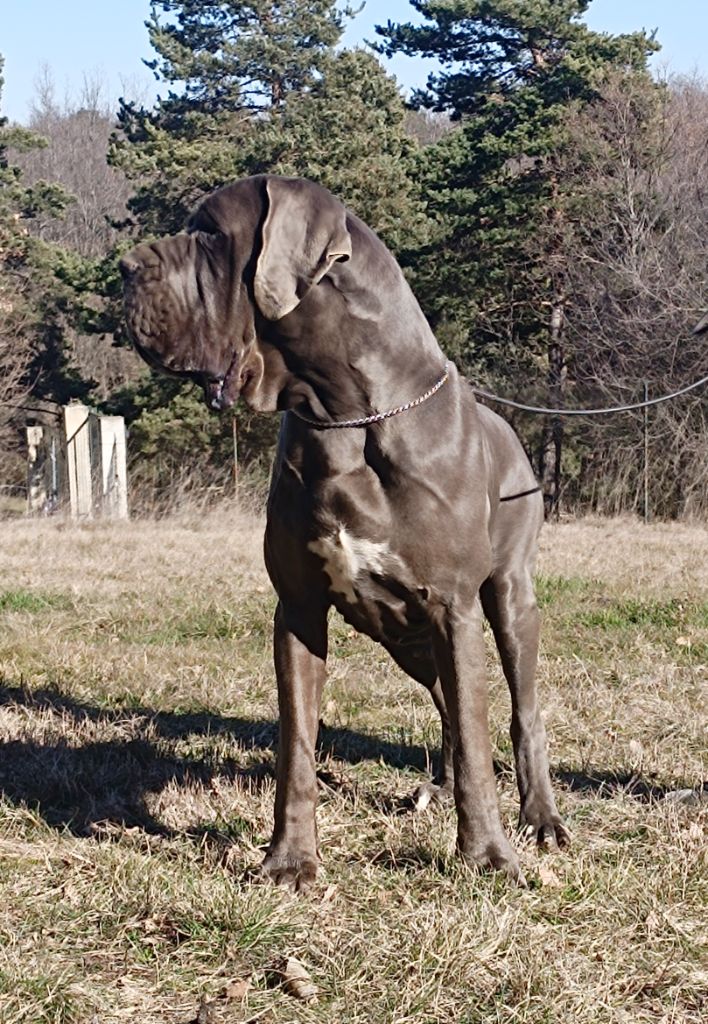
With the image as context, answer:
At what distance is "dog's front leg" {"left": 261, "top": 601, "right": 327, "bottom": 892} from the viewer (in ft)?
11.0

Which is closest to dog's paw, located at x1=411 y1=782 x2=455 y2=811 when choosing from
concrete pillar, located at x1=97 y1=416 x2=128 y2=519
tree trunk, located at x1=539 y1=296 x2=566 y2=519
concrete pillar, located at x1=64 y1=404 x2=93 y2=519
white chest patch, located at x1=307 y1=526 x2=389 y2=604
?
white chest patch, located at x1=307 y1=526 x2=389 y2=604

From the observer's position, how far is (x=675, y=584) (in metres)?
8.64

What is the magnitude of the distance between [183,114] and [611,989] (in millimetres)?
20686

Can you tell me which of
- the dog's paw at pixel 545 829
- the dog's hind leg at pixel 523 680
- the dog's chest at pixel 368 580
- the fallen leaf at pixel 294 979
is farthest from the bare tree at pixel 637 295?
the fallen leaf at pixel 294 979

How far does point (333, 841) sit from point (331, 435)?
1.30 metres

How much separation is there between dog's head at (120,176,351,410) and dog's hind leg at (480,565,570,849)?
1.09 metres

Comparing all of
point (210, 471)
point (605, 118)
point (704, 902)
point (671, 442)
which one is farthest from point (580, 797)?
point (605, 118)

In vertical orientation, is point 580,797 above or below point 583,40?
below

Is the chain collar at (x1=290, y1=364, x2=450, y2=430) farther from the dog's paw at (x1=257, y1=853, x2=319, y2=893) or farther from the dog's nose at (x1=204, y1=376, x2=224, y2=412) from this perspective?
the dog's paw at (x1=257, y1=853, x2=319, y2=893)

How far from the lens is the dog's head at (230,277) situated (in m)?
3.10

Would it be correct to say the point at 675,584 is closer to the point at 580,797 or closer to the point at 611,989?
the point at 580,797

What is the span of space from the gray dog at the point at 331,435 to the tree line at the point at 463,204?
45.6 feet

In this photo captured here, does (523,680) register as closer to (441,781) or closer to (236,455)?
(441,781)

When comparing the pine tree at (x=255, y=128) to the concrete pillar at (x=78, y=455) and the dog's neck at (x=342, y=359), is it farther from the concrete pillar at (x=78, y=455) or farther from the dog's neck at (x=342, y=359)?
the dog's neck at (x=342, y=359)
